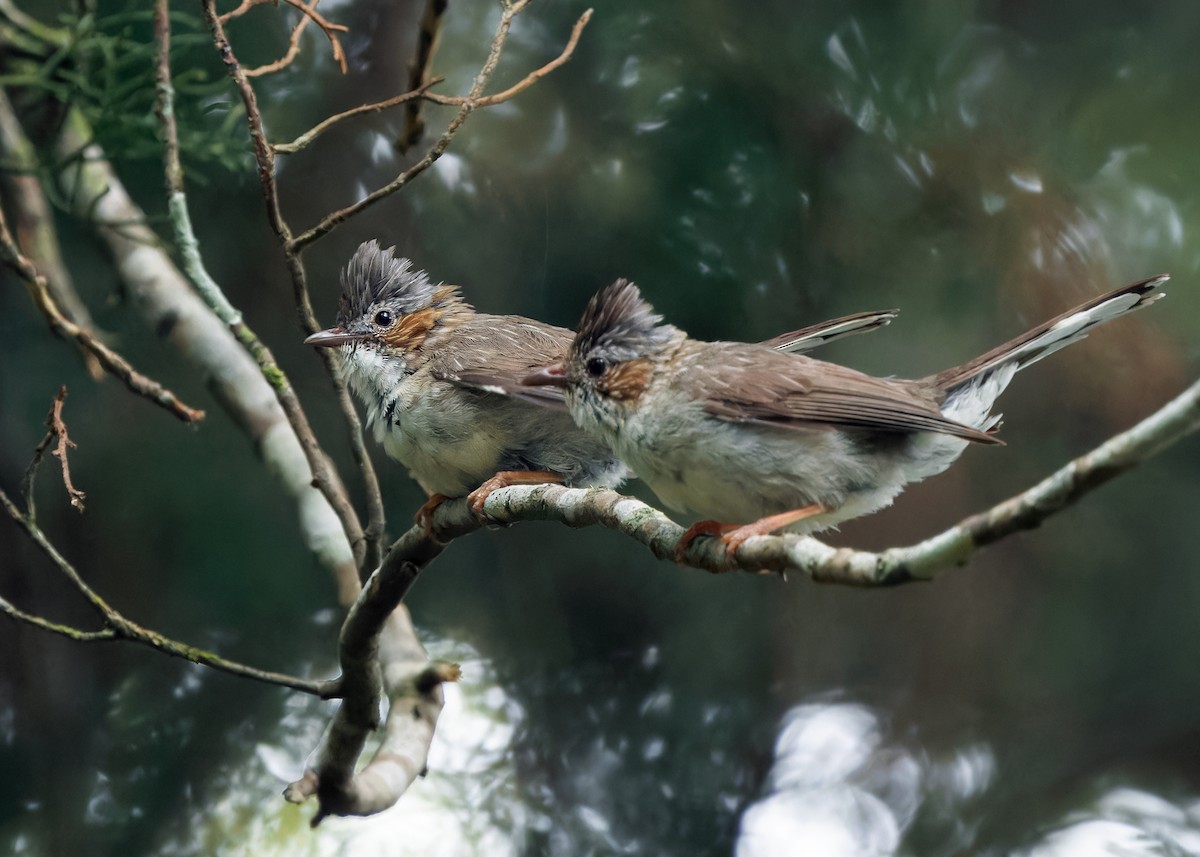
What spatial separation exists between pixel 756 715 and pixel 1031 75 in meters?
3.71

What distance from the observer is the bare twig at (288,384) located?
3151 mm

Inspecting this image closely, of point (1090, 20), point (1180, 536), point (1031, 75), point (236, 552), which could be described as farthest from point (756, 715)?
point (1090, 20)

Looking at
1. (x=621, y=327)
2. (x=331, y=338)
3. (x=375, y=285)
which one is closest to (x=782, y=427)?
(x=621, y=327)

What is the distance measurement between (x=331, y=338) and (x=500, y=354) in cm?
55

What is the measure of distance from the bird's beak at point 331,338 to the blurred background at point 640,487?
5.98 feet

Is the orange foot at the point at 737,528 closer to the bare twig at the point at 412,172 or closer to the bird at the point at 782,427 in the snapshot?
the bird at the point at 782,427

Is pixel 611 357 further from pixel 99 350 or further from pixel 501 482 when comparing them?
pixel 99 350

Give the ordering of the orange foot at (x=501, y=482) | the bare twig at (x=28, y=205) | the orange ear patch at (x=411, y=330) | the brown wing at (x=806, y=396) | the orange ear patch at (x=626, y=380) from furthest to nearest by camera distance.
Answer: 1. the bare twig at (x=28, y=205)
2. the orange ear patch at (x=411, y=330)
3. the orange foot at (x=501, y=482)
4. the orange ear patch at (x=626, y=380)
5. the brown wing at (x=806, y=396)

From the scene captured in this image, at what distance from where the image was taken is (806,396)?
296 cm

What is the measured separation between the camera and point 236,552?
5.95 metres

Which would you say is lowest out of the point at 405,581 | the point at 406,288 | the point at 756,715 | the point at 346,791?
the point at 756,715

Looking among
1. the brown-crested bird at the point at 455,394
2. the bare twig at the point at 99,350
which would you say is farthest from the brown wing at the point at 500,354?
the bare twig at the point at 99,350

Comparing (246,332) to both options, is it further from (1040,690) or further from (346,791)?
(1040,690)

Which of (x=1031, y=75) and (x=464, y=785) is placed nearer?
(x=464, y=785)
